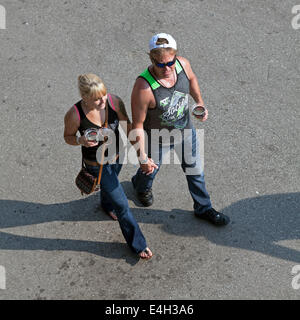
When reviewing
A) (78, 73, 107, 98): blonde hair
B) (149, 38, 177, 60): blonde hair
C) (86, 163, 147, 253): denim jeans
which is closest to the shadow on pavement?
(86, 163, 147, 253): denim jeans

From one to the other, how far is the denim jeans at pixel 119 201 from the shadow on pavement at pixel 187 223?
0.78 feet

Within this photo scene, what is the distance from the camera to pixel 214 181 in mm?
5176

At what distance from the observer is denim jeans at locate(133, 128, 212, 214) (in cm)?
433

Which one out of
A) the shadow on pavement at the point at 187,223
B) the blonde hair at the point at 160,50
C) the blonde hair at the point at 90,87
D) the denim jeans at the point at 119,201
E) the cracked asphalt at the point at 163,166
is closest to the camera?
the blonde hair at the point at 90,87

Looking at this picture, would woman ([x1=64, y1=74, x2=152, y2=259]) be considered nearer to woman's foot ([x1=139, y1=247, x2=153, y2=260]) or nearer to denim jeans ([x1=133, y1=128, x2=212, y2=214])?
woman's foot ([x1=139, y1=247, x2=153, y2=260])

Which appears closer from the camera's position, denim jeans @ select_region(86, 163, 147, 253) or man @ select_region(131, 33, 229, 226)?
man @ select_region(131, 33, 229, 226)

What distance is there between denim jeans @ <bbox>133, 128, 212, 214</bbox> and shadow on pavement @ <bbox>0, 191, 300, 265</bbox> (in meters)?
0.29

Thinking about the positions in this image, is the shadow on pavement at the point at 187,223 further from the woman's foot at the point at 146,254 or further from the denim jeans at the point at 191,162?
the denim jeans at the point at 191,162

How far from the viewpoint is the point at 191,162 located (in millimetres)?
4402

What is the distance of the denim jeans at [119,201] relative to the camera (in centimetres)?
409

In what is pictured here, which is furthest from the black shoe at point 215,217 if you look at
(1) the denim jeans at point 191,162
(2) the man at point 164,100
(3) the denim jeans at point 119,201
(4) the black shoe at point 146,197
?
(3) the denim jeans at point 119,201

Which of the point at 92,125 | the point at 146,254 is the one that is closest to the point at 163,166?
the point at 146,254

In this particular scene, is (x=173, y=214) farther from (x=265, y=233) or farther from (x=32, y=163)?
(x=32, y=163)

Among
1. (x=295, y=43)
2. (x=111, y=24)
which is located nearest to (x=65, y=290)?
(x=111, y=24)
